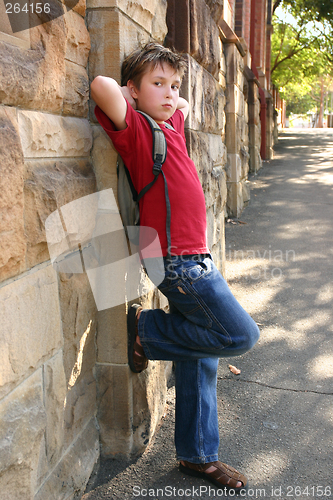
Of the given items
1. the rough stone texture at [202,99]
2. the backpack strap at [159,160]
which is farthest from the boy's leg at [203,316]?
the rough stone texture at [202,99]

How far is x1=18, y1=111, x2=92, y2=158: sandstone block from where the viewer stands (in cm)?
143

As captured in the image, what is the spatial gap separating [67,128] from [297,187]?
6.72m

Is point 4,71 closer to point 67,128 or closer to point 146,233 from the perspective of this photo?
point 67,128

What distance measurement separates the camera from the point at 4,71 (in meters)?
1.25

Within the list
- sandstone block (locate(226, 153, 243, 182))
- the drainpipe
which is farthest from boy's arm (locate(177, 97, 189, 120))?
the drainpipe

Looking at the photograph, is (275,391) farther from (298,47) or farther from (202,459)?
(298,47)

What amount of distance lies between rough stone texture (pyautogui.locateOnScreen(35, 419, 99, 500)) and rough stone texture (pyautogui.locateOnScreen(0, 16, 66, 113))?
1327 mm

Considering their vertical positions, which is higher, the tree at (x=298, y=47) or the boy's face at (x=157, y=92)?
the tree at (x=298, y=47)

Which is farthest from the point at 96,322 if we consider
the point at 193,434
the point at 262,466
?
the point at 262,466

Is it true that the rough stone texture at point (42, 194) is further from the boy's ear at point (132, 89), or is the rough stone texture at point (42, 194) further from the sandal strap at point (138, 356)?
the sandal strap at point (138, 356)

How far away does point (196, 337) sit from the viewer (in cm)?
191

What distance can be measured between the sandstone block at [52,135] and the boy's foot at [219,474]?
1.49 m

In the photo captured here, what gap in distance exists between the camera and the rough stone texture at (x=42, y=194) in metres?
1.44

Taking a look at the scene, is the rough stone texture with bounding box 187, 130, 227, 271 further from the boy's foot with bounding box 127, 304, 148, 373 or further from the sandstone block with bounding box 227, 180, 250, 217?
the sandstone block with bounding box 227, 180, 250, 217
